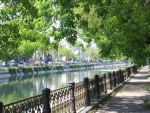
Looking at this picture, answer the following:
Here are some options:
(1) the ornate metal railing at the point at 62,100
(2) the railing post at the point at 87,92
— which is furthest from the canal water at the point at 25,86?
(2) the railing post at the point at 87,92

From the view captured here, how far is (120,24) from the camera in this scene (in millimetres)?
11297

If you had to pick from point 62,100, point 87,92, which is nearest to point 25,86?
point 87,92

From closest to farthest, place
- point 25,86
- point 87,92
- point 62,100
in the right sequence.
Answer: point 62,100, point 87,92, point 25,86

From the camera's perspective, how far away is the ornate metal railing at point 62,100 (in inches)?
277

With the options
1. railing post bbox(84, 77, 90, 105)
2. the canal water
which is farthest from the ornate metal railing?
the canal water

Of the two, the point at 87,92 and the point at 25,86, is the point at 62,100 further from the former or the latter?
→ the point at 25,86

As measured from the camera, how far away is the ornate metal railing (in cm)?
702

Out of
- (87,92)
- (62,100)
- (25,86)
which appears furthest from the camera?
(25,86)

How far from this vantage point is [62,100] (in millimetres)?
9742

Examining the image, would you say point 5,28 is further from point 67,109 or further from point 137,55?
point 137,55

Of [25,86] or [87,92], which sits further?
[25,86]

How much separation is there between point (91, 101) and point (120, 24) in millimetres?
4085

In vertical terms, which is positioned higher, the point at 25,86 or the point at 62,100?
the point at 62,100

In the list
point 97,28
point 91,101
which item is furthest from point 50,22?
point 91,101
